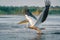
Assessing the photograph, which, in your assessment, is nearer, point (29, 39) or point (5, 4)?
point (29, 39)

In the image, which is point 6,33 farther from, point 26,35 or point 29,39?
point 29,39

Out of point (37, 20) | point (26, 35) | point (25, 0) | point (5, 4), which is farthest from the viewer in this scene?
point (25, 0)

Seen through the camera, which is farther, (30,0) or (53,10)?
(30,0)

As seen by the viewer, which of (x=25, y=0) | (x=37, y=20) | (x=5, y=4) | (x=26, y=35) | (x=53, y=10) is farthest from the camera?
(x=25, y=0)

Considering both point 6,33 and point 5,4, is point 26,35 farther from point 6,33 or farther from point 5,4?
point 5,4

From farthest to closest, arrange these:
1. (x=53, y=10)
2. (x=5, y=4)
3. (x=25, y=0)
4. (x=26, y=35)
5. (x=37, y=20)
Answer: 1. (x=25, y=0)
2. (x=5, y=4)
3. (x=53, y=10)
4. (x=37, y=20)
5. (x=26, y=35)

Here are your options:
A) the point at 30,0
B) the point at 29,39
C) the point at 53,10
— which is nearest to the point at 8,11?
the point at 53,10

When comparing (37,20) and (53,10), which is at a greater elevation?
(37,20)

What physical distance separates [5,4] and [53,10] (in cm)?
931

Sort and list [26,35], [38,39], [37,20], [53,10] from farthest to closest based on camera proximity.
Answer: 1. [53,10]
2. [37,20]
3. [26,35]
4. [38,39]

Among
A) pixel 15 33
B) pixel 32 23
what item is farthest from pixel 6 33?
pixel 32 23

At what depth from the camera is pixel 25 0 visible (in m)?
58.8

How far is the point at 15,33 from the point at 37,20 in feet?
4.88

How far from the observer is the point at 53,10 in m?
47.4
